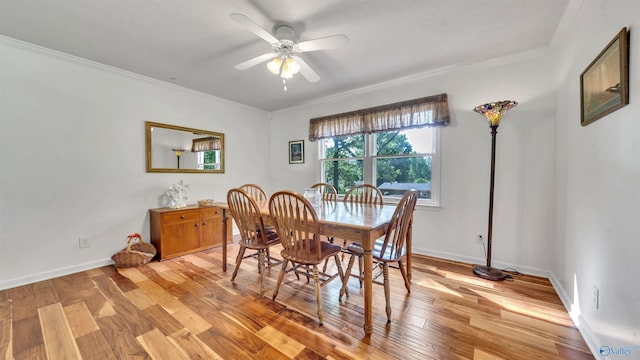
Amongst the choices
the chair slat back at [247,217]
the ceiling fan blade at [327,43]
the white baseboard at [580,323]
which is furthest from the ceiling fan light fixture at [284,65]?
the white baseboard at [580,323]

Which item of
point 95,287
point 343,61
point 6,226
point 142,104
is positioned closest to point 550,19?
point 343,61

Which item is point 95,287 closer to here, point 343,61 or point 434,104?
point 343,61

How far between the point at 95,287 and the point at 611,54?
418 cm

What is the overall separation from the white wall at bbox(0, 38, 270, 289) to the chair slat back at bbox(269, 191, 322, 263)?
2.36 metres

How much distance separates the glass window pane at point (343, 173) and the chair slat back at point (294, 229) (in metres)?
1.99

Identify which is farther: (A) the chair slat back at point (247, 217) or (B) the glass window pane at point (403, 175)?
(B) the glass window pane at point (403, 175)

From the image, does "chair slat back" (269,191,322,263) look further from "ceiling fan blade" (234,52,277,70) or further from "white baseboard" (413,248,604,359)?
"white baseboard" (413,248,604,359)

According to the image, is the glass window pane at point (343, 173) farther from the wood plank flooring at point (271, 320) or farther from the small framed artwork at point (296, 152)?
the wood plank flooring at point (271, 320)

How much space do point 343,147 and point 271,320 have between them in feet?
8.92

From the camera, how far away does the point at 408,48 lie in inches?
93.9

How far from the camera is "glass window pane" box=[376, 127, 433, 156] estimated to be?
3088 millimetres

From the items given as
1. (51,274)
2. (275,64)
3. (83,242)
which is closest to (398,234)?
(275,64)

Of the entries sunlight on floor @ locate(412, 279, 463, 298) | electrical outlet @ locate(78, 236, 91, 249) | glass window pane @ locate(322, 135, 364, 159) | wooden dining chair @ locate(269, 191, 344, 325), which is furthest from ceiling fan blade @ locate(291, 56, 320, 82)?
electrical outlet @ locate(78, 236, 91, 249)

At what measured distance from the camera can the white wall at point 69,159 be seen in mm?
2303
